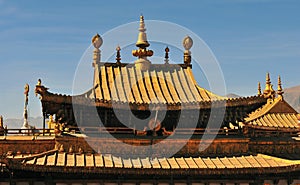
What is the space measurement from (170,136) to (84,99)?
14.7 feet

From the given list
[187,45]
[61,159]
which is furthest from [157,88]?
[61,159]

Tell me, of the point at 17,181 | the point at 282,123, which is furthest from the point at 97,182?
the point at 282,123

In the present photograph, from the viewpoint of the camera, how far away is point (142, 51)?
29766 mm

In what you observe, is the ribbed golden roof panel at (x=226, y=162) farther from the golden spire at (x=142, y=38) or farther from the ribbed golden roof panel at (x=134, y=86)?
the golden spire at (x=142, y=38)

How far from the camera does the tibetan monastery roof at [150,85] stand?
2698 centimetres

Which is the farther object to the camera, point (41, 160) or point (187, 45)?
point (187, 45)

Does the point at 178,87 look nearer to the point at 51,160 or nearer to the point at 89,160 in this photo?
the point at 89,160

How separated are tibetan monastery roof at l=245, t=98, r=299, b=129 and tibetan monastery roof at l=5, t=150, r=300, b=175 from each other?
41.6 ft

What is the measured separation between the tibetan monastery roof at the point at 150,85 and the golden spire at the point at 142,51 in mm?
280

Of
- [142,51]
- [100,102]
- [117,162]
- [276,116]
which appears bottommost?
[117,162]

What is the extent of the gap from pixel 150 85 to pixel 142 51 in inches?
95.1

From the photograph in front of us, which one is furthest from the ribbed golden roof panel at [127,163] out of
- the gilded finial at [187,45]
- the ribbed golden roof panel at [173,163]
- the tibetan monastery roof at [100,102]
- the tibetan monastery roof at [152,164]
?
the gilded finial at [187,45]

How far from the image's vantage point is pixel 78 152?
2550 cm

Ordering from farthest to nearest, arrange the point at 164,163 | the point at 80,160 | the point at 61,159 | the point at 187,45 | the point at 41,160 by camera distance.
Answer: the point at 187,45 < the point at 164,163 < the point at 80,160 < the point at 61,159 < the point at 41,160
